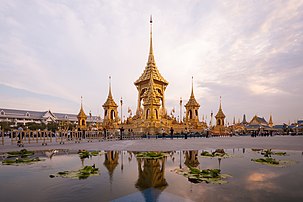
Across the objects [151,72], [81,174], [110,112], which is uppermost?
[151,72]

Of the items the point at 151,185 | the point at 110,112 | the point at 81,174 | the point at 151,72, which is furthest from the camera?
the point at 110,112

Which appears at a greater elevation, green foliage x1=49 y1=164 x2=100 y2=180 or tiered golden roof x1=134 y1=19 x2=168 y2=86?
tiered golden roof x1=134 y1=19 x2=168 y2=86

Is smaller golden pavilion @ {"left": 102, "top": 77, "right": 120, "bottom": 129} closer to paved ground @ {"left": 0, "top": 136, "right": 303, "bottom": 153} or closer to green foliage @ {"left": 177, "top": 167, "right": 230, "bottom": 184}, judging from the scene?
paved ground @ {"left": 0, "top": 136, "right": 303, "bottom": 153}

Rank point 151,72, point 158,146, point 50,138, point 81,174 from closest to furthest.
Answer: point 81,174
point 158,146
point 50,138
point 151,72

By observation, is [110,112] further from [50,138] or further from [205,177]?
[205,177]

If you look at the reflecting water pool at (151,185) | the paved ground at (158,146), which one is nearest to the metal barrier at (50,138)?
the paved ground at (158,146)

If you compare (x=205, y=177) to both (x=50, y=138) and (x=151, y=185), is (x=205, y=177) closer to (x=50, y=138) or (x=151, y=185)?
(x=151, y=185)

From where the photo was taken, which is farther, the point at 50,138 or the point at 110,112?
the point at 110,112

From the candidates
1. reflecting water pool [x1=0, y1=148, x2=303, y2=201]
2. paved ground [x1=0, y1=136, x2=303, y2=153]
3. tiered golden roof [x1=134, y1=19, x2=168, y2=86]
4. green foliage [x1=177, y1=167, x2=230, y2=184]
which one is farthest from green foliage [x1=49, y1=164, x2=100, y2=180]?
tiered golden roof [x1=134, y1=19, x2=168, y2=86]

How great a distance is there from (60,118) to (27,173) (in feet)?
415

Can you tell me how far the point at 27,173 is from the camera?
25.5ft

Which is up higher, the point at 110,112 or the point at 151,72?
the point at 151,72

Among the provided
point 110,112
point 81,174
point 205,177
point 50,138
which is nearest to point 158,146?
point 81,174

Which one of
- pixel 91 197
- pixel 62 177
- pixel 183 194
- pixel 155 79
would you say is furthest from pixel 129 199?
pixel 155 79
